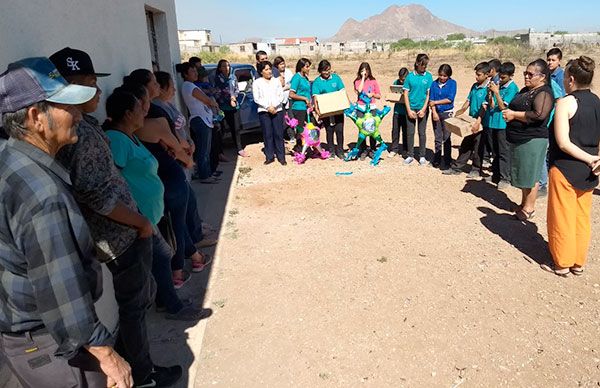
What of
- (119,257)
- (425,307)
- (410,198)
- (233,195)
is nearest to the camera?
(119,257)

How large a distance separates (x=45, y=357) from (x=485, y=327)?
2960 millimetres

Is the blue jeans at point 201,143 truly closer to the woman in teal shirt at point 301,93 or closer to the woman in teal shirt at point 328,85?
the woman in teal shirt at point 301,93

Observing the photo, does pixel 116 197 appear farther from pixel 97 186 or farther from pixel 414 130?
pixel 414 130

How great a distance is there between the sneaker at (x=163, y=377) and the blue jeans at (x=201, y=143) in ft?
14.5

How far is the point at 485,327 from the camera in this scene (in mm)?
3342

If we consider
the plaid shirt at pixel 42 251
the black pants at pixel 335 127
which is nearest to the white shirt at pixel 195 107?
the black pants at pixel 335 127

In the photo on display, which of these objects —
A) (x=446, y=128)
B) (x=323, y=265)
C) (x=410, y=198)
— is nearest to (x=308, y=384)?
(x=323, y=265)

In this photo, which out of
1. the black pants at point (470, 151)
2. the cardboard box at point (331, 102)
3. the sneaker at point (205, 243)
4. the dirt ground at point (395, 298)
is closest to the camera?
the dirt ground at point (395, 298)

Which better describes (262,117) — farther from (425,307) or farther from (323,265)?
(425,307)

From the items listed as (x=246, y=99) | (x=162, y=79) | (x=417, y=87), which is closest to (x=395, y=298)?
(x=162, y=79)

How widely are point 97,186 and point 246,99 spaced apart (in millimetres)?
7761

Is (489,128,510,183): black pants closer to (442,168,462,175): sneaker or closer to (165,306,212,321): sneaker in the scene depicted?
(442,168,462,175): sneaker

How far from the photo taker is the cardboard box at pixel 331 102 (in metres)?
7.73

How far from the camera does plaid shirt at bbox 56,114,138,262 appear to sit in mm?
1950
